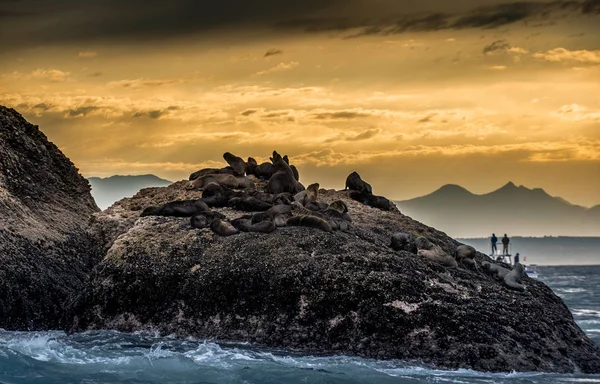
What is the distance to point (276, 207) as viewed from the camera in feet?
71.9

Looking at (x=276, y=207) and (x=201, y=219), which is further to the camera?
(x=276, y=207)

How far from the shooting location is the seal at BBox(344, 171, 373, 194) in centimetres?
2809

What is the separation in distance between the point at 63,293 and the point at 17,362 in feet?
15.3

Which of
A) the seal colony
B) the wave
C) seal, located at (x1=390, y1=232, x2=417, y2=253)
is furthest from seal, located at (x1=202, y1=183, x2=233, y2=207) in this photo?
the wave

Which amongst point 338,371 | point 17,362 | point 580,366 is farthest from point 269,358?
point 580,366

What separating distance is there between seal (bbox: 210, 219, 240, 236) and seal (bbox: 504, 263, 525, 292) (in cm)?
598

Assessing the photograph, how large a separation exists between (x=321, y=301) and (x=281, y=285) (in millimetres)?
875

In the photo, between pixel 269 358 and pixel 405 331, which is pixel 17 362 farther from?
pixel 405 331

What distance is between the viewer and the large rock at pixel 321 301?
60.0ft

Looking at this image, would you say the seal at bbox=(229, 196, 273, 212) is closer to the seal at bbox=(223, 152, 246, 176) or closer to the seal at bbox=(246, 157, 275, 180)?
the seal at bbox=(223, 152, 246, 176)

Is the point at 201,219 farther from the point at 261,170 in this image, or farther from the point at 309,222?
the point at 261,170

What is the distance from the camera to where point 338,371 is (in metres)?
17.2

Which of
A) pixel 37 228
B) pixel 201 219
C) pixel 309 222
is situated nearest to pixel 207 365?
pixel 201 219

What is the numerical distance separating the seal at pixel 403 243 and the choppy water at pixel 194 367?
428cm
